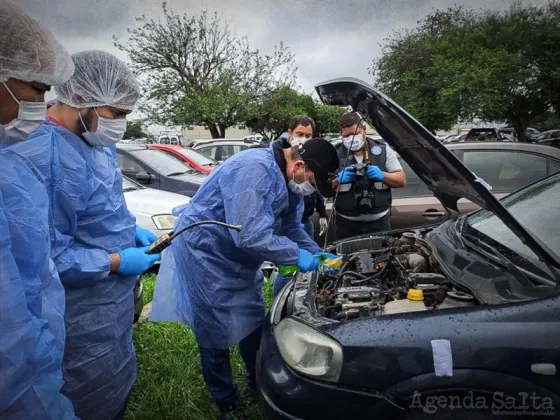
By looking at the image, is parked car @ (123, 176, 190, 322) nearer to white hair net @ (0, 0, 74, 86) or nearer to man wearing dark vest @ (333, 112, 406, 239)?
man wearing dark vest @ (333, 112, 406, 239)

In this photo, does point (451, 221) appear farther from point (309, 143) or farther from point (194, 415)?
point (194, 415)

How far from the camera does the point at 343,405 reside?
1.60 m

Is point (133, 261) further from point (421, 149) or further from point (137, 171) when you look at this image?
point (137, 171)

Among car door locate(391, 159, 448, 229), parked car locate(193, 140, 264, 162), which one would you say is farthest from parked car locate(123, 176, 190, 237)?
parked car locate(193, 140, 264, 162)

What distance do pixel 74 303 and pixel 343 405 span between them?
1.10m

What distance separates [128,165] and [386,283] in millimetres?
5478

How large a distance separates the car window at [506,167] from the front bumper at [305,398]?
3352 mm

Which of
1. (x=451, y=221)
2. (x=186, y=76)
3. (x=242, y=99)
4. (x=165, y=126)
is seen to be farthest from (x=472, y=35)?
(x=451, y=221)

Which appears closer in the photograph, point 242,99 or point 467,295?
point 467,295

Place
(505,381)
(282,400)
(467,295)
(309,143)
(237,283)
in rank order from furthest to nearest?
(237,283) < (309,143) < (467,295) < (282,400) < (505,381)

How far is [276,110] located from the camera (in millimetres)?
20422

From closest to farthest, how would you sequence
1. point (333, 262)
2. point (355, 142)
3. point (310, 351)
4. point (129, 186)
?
point (310, 351) < point (333, 262) < point (355, 142) < point (129, 186)

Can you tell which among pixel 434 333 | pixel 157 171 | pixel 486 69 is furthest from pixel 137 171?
pixel 486 69

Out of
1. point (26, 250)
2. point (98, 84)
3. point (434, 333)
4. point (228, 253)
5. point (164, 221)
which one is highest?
point (98, 84)
